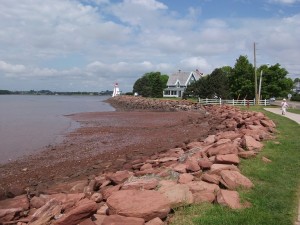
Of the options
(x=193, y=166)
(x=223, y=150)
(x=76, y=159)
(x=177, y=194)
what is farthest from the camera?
(x=76, y=159)

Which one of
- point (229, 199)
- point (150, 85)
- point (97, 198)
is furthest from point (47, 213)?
point (150, 85)

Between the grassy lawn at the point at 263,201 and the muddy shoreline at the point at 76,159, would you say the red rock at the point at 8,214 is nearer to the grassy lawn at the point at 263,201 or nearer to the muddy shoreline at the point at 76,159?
the muddy shoreline at the point at 76,159

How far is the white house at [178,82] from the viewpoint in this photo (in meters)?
88.7

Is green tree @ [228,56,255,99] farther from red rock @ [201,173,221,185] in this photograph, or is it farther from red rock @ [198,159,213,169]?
red rock @ [201,173,221,185]

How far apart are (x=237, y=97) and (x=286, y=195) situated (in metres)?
49.8

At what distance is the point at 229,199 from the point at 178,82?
275ft

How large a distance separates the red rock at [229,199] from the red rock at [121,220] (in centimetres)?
156

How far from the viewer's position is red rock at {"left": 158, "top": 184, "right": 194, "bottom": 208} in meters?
5.91

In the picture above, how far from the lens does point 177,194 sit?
6.07 meters

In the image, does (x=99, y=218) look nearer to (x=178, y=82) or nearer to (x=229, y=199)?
(x=229, y=199)

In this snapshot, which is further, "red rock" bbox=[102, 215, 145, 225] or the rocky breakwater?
the rocky breakwater

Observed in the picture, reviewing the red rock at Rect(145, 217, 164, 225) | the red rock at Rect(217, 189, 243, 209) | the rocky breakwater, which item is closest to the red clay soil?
the rocky breakwater

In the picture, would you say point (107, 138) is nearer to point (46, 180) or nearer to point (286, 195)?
point (46, 180)

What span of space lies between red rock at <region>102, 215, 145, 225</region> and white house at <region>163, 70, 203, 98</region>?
273 feet
